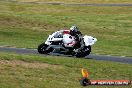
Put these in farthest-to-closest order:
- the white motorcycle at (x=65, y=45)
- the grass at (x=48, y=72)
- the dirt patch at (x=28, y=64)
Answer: the white motorcycle at (x=65, y=45), the dirt patch at (x=28, y=64), the grass at (x=48, y=72)

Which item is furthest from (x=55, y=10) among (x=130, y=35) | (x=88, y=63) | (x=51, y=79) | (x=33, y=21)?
(x=51, y=79)

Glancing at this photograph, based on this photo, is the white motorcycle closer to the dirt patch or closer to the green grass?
the dirt patch

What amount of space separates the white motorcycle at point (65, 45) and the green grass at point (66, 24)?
6016mm

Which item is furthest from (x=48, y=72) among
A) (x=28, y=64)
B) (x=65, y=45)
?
(x=65, y=45)

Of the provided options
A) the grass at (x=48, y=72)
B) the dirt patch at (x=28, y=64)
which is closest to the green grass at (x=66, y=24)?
the grass at (x=48, y=72)

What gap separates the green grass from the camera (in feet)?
130

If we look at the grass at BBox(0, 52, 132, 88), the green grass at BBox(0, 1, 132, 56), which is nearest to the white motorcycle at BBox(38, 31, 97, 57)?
the grass at BBox(0, 52, 132, 88)

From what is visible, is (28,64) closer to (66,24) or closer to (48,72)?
(48,72)

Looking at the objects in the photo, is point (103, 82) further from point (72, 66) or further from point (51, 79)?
point (72, 66)

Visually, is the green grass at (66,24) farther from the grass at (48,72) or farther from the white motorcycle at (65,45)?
the grass at (48,72)

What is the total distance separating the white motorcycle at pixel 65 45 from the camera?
27.2 meters

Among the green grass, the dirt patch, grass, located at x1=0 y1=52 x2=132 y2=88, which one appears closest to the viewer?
grass, located at x1=0 y1=52 x2=132 y2=88

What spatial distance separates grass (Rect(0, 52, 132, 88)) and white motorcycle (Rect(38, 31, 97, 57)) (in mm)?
3537

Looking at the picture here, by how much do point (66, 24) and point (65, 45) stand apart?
92.8ft
